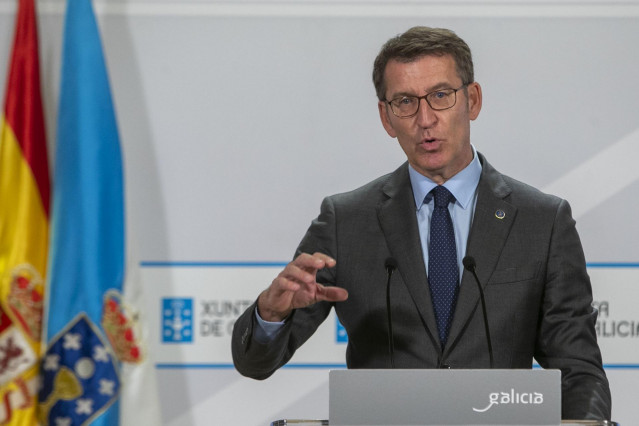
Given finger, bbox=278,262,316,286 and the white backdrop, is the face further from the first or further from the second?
the white backdrop

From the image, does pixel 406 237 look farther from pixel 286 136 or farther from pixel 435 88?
pixel 286 136

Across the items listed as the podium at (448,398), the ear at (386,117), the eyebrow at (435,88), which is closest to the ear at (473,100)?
the eyebrow at (435,88)

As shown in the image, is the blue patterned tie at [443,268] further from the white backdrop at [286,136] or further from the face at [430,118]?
the white backdrop at [286,136]

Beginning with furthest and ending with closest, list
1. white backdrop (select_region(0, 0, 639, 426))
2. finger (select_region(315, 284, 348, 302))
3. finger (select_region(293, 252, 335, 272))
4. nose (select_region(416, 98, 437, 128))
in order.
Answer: white backdrop (select_region(0, 0, 639, 426)) < nose (select_region(416, 98, 437, 128)) < finger (select_region(315, 284, 348, 302)) < finger (select_region(293, 252, 335, 272))

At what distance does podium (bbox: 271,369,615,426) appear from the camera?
60.3 inches

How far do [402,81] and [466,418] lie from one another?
1.00 meters

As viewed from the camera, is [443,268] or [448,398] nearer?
[448,398]

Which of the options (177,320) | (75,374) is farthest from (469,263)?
(75,374)

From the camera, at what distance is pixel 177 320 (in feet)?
11.7

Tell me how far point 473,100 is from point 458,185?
254mm

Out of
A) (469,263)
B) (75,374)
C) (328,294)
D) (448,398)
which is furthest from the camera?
(75,374)

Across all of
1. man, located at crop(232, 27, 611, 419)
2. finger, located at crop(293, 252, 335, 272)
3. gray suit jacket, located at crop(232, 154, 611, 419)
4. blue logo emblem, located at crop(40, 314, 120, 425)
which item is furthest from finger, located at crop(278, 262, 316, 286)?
blue logo emblem, located at crop(40, 314, 120, 425)

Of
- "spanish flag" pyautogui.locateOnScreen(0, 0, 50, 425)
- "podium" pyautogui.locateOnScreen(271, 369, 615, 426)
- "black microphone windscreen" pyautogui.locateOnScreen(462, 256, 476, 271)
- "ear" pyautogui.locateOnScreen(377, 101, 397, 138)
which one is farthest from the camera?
"spanish flag" pyautogui.locateOnScreen(0, 0, 50, 425)

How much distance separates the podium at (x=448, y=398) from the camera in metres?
1.53
